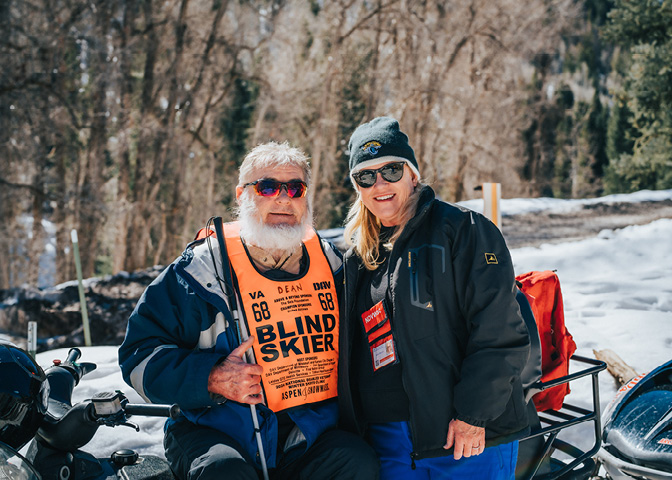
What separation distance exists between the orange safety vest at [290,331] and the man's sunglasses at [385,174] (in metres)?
0.50

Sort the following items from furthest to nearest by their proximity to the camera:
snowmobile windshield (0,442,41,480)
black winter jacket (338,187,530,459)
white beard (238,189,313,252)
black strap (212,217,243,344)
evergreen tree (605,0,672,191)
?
evergreen tree (605,0,672,191), white beard (238,189,313,252), black strap (212,217,243,344), black winter jacket (338,187,530,459), snowmobile windshield (0,442,41,480)

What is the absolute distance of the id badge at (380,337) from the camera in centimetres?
241

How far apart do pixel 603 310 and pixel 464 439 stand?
522 centimetres

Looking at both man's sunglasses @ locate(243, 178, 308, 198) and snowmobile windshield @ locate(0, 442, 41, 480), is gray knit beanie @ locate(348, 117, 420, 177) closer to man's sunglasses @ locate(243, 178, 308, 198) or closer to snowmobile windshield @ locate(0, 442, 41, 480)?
man's sunglasses @ locate(243, 178, 308, 198)

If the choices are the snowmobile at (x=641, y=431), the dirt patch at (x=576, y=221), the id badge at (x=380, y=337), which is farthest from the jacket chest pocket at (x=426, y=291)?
the dirt patch at (x=576, y=221)

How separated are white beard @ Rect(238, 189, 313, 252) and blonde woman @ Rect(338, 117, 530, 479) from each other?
0.32m

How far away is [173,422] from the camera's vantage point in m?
2.57

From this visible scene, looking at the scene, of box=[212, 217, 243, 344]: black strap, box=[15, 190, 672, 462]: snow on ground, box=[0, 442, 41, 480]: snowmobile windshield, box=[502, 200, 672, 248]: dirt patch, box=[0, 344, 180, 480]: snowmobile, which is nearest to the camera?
box=[0, 442, 41, 480]: snowmobile windshield

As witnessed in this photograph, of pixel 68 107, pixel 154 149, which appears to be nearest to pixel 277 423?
pixel 68 107

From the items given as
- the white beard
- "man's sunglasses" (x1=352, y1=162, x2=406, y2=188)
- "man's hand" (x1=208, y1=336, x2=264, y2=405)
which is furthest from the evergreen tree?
"man's hand" (x1=208, y1=336, x2=264, y2=405)

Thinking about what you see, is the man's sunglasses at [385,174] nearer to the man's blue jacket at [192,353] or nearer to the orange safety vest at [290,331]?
the orange safety vest at [290,331]

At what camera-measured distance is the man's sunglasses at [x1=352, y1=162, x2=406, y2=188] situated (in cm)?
258

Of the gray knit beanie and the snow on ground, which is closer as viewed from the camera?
the gray knit beanie

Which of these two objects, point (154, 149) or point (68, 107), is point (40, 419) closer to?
point (68, 107)
